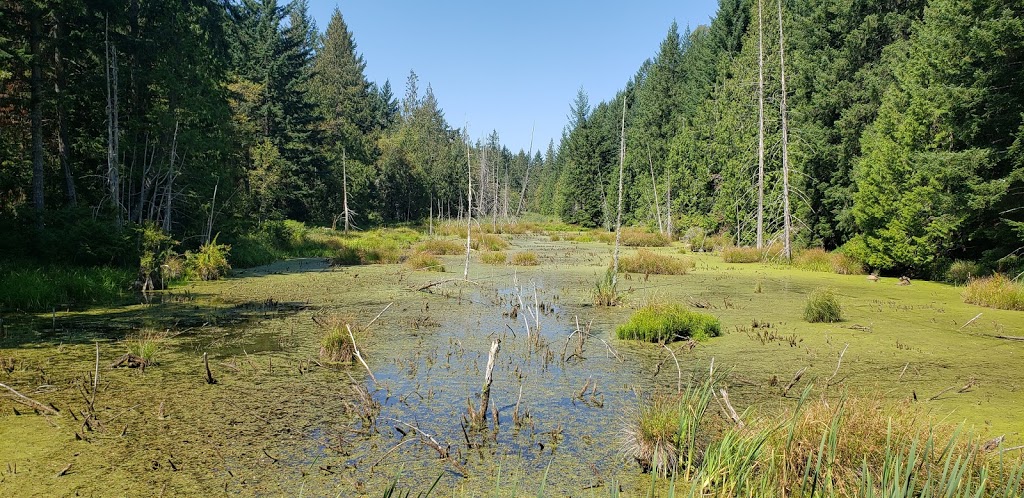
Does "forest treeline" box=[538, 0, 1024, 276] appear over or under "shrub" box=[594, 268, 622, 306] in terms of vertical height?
over

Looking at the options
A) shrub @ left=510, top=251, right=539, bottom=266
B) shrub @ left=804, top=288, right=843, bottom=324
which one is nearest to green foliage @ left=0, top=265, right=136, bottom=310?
shrub @ left=510, top=251, right=539, bottom=266

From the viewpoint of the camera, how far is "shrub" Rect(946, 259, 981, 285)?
15.9 meters

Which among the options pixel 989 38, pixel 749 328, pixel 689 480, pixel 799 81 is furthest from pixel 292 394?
pixel 799 81

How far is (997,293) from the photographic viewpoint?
41.0ft

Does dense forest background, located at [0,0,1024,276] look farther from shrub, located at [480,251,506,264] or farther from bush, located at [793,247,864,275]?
shrub, located at [480,251,506,264]

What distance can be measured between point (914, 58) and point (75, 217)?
2450 centimetres

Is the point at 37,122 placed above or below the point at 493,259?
above

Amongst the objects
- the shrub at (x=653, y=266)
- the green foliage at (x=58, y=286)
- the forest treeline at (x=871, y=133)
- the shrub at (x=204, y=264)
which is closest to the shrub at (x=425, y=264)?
the shrub at (x=204, y=264)

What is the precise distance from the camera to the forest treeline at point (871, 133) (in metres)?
14.8

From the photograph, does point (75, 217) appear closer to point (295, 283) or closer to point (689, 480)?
point (295, 283)

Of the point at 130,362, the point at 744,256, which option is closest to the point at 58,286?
the point at 130,362

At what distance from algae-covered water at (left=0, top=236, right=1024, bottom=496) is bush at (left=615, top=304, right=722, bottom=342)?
0.37 m

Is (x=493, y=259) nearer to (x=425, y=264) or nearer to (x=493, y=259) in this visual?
(x=493, y=259)

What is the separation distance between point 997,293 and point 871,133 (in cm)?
1011
